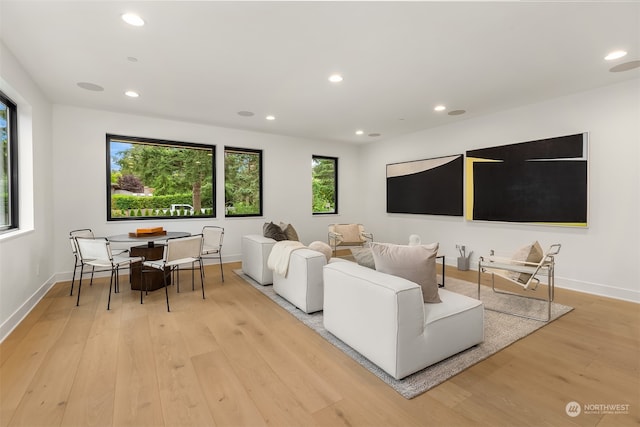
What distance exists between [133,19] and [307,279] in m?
2.66

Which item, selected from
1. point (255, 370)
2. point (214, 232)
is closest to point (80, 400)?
point (255, 370)

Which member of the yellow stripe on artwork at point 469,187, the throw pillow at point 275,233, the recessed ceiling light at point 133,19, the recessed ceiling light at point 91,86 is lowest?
the throw pillow at point 275,233

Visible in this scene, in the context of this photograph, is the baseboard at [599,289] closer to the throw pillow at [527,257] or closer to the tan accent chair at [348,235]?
the throw pillow at [527,257]

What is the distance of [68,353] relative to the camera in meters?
2.34

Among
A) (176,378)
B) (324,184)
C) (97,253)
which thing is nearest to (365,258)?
(176,378)

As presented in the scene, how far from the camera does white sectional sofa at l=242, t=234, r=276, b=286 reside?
13.4 feet

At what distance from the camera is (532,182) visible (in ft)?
14.2

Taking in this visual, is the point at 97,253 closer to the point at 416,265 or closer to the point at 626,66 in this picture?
the point at 416,265

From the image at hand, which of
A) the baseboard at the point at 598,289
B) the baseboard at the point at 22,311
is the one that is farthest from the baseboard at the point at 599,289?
the baseboard at the point at 22,311

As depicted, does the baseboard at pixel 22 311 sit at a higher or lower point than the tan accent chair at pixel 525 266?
lower

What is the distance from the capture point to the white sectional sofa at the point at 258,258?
408 cm

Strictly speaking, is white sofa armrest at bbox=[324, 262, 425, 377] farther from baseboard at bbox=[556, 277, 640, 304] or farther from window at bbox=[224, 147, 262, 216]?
window at bbox=[224, 147, 262, 216]

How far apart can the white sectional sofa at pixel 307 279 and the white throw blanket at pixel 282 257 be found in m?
0.08

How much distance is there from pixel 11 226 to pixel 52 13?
7.50 feet
